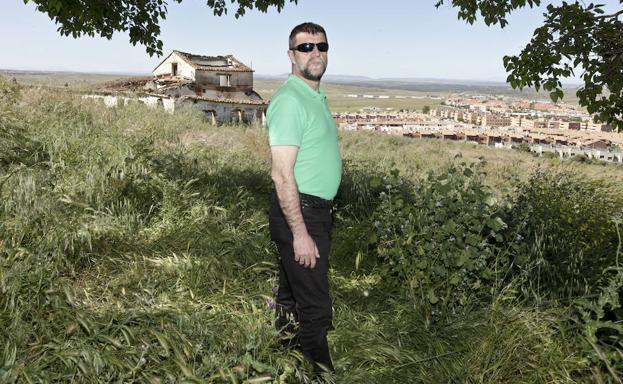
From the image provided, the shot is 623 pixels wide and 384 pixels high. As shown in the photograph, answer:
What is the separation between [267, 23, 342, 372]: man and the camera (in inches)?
107

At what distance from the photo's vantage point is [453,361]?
3.13m

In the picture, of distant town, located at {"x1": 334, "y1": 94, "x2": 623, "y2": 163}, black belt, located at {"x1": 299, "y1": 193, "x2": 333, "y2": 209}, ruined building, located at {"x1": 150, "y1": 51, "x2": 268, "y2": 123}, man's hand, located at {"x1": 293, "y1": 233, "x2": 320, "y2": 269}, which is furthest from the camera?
distant town, located at {"x1": 334, "y1": 94, "x2": 623, "y2": 163}

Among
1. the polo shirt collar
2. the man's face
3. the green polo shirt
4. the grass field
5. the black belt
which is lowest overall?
the grass field

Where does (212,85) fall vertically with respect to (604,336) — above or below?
above

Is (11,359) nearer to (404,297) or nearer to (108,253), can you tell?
(108,253)

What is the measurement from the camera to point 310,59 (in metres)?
2.88

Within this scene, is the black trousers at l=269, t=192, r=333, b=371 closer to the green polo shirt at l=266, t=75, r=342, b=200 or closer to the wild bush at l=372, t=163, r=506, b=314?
the green polo shirt at l=266, t=75, r=342, b=200

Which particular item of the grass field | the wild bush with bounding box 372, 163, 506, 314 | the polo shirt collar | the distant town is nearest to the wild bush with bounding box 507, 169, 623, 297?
the grass field

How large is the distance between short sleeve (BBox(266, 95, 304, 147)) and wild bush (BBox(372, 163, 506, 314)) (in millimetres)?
1748

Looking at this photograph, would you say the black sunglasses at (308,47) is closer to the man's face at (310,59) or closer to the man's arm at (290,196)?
the man's face at (310,59)

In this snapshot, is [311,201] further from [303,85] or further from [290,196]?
[303,85]

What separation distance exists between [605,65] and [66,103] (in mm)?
10574


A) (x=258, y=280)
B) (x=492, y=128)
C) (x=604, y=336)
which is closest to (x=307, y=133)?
(x=258, y=280)

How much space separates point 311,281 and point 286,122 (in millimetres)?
1016
